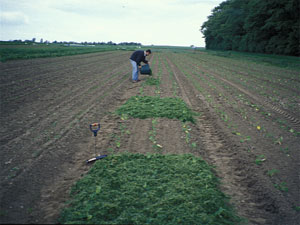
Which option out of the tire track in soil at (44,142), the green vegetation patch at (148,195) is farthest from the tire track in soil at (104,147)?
the tire track in soil at (44,142)

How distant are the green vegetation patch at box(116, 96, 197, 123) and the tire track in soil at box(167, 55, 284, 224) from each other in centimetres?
70

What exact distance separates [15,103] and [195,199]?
25.5ft

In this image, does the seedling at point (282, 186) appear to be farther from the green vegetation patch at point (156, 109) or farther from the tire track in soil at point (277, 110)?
the tire track in soil at point (277, 110)

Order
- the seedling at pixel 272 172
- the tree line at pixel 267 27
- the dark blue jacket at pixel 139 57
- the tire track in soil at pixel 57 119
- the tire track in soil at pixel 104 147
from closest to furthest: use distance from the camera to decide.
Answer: the tire track in soil at pixel 104 147 → the seedling at pixel 272 172 → the tire track in soil at pixel 57 119 → the dark blue jacket at pixel 139 57 → the tree line at pixel 267 27

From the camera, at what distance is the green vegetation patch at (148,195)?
3086mm

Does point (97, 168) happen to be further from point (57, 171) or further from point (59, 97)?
point (59, 97)

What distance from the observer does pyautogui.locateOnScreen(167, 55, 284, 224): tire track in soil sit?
11.9 feet

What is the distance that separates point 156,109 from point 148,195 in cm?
472

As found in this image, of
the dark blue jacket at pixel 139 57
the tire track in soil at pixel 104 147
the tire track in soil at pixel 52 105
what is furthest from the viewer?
the dark blue jacket at pixel 139 57

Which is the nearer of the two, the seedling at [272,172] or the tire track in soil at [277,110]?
the seedling at [272,172]

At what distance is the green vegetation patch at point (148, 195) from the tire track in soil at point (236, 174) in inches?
11.1

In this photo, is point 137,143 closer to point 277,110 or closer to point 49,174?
point 49,174

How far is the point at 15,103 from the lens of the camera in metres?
8.15

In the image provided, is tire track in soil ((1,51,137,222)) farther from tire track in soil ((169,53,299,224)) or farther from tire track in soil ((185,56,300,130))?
tire track in soil ((185,56,300,130))
